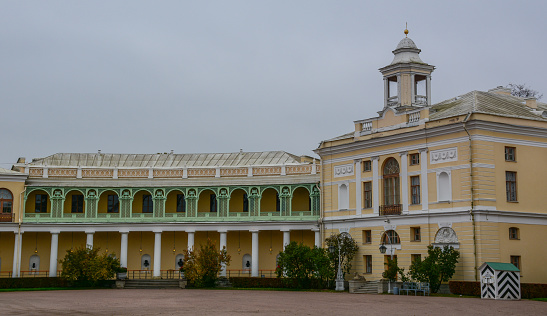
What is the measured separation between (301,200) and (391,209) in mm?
13710

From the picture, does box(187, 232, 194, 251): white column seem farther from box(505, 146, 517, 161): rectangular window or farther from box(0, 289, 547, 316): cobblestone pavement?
box(505, 146, 517, 161): rectangular window

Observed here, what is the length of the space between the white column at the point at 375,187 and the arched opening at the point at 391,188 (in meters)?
0.44

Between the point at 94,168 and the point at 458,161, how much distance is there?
29.7 m

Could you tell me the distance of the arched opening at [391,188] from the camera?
4722 centimetres

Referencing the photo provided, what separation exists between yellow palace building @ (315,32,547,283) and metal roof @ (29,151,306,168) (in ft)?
41.1

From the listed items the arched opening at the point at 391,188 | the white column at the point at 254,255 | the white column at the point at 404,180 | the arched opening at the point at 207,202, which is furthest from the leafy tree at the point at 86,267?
the white column at the point at 404,180

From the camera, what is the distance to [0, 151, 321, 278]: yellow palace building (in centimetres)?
5767

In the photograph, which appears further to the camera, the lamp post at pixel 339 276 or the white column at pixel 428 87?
the white column at pixel 428 87

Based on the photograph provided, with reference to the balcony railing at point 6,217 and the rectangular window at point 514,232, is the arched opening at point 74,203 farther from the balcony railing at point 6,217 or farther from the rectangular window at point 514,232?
the rectangular window at point 514,232

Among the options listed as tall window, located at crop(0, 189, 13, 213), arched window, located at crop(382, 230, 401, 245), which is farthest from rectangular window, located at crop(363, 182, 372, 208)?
tall window, located at crop(0, 189, 13, 213)

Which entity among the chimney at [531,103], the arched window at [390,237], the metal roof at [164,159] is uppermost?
the chimney at [531,103]

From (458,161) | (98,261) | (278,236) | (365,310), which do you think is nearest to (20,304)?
(365,310)

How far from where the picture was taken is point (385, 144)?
48.1 m

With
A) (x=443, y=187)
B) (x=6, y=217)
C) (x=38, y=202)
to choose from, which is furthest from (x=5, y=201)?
(x=443, y=187)
